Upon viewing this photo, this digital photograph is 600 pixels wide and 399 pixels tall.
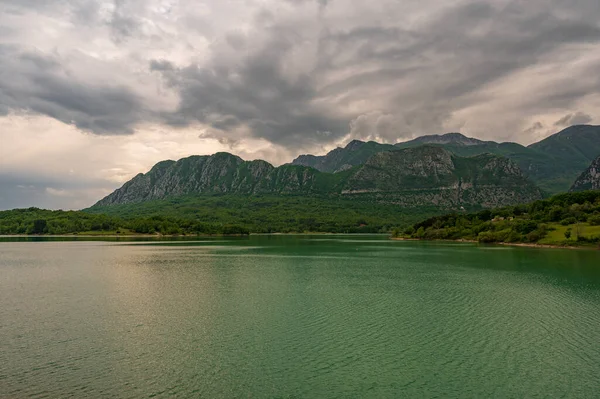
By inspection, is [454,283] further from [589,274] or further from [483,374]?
[483,374]

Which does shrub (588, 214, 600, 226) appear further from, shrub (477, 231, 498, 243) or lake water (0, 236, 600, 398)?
lake water (0, 236, 600, 398)

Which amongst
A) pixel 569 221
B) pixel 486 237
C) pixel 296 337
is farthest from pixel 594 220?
pixel 296 337

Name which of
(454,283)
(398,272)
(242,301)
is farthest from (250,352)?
(398,272)

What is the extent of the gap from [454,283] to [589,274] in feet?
85.7

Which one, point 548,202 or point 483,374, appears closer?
point 483,374

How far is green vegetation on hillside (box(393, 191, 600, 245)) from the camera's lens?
4823 inches

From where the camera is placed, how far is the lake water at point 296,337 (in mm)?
19609

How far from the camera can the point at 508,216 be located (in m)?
166

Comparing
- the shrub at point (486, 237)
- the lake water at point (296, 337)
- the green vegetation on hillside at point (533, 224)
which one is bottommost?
the lake water at point (296, 337)

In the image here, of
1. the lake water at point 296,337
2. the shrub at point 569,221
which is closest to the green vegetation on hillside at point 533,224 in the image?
the shrub at point 569,221

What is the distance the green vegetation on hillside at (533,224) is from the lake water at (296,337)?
80.1 meters

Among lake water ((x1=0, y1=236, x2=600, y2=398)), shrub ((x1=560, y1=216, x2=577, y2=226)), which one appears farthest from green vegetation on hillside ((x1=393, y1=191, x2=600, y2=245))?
lake water ((x1=0, y1=236, x2=600, y2=398))

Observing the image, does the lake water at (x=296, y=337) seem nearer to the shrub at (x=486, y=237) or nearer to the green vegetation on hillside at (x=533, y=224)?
the green vegetation on hillside at (x=533, y=224)

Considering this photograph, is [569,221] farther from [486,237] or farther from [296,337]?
[296,337]
